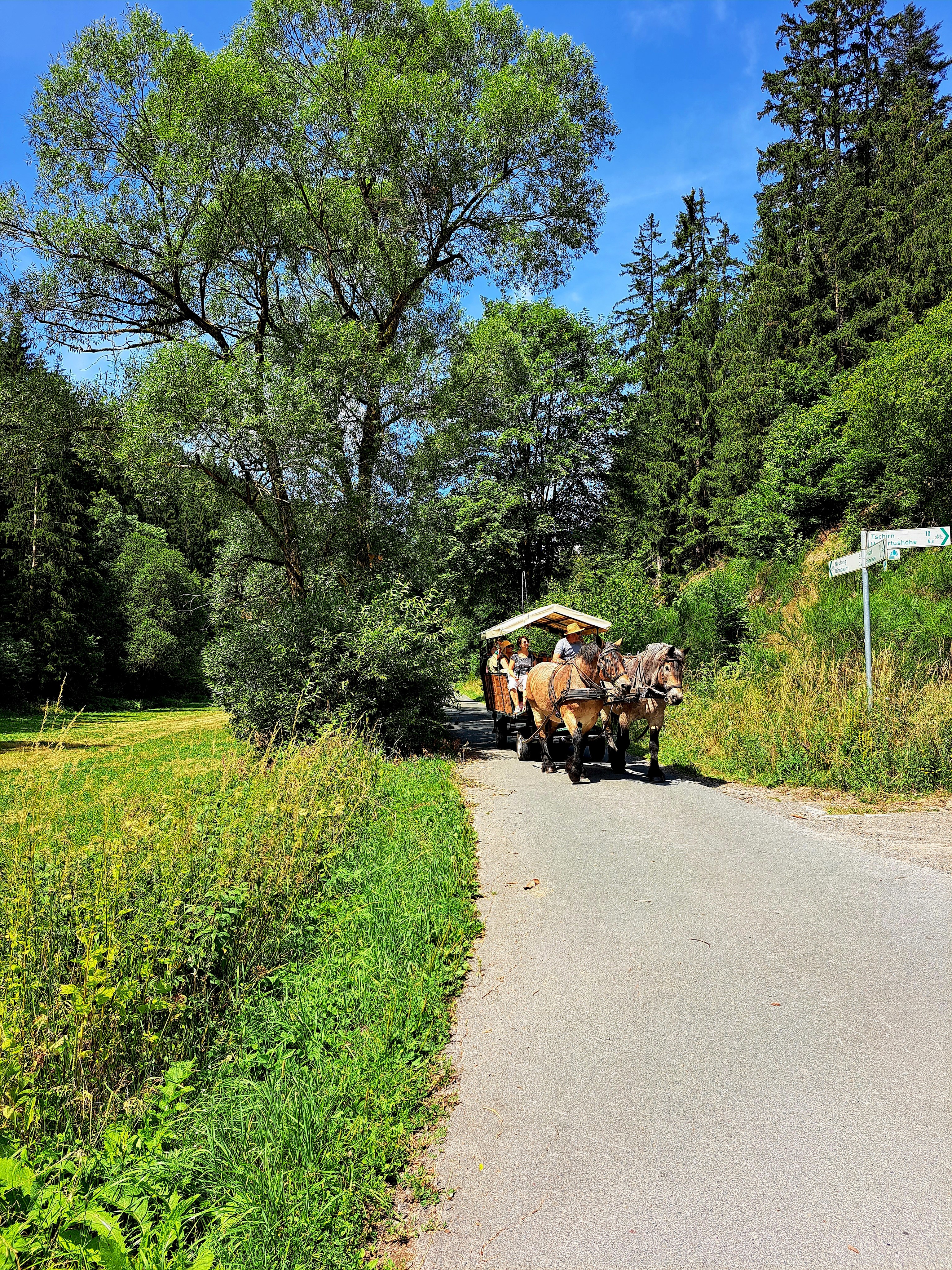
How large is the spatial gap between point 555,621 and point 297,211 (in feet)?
30.0

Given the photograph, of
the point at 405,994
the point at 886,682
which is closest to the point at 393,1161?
the point at 405,994

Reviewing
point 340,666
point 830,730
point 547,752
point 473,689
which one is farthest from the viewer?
point 473,689

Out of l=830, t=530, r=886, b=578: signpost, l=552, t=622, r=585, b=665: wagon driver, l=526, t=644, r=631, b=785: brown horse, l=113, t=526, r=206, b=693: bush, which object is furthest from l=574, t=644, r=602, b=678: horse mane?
l=113, t=526, r=206, b=693: bush

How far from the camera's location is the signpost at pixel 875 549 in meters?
8.66

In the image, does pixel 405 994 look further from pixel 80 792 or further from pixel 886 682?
pixel 886 682

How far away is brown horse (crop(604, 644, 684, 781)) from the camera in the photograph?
9.82 meters

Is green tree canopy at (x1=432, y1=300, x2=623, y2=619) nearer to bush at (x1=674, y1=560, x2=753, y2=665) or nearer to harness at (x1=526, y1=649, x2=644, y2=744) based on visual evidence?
bush at (x1=674, y1=560, x2=753, y2=665)

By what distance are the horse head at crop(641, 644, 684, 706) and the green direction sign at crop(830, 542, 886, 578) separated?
230cm

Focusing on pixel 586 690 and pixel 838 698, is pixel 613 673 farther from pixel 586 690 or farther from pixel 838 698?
pixel 838 698

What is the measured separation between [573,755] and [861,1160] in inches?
315

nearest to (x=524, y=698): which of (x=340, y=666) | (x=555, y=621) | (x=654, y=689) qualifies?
(x=555, y=621)

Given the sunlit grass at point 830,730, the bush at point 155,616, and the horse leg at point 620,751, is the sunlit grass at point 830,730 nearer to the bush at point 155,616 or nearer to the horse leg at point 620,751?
the horse leg at point 620,751

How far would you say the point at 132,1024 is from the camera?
3562 millimetres

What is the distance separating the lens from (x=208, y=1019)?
391 centimetres
